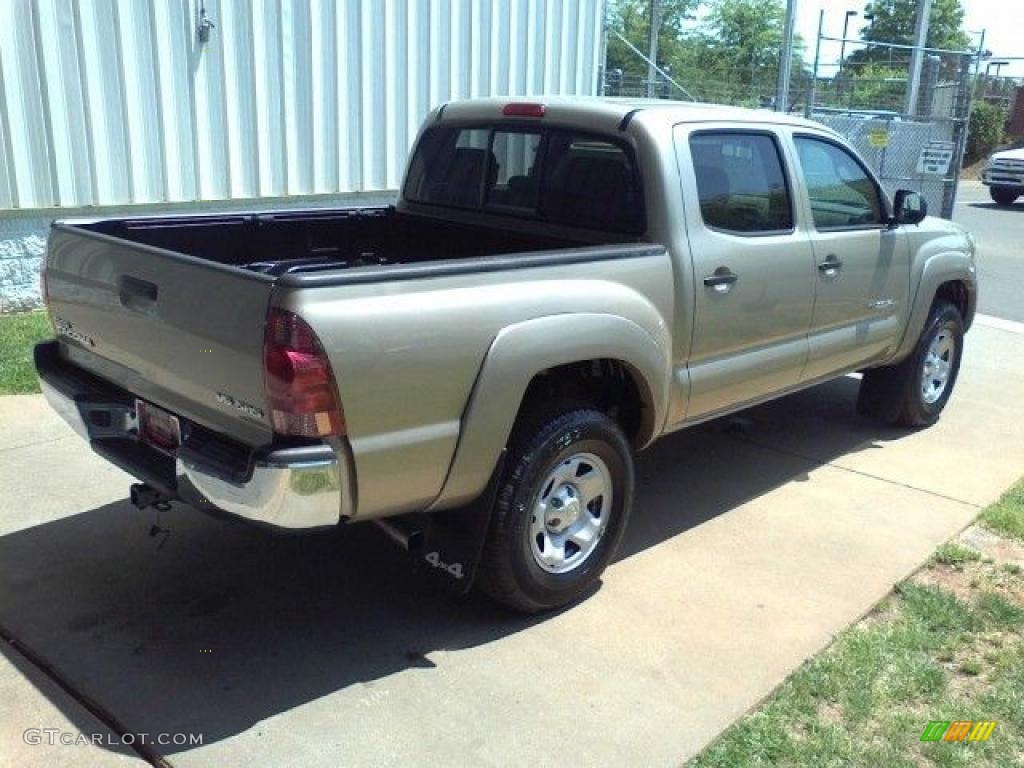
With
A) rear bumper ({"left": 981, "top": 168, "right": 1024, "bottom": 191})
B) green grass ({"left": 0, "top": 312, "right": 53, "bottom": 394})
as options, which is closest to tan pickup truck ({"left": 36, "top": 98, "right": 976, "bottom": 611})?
green grass ({"left": 0, "top": 312, "right": 53, "bottom": 394})

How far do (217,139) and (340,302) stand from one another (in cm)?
627

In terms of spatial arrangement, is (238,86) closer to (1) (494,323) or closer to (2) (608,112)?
(2) (608,112)

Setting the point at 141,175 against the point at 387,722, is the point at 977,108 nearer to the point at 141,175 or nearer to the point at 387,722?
the point at 141,175

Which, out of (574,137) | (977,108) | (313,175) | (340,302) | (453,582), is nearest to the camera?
(340,302)

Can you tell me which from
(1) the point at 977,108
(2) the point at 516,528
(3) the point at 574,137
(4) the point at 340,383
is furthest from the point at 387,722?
(1) the point at 977,108

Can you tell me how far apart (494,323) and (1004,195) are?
77.4 ft

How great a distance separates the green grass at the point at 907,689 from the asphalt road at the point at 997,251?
695 centimetres

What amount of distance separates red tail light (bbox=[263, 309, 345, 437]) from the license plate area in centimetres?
62

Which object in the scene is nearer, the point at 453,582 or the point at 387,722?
the point at 387,722

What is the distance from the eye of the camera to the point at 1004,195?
76.7 ft

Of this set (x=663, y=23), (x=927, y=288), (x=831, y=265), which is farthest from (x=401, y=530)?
(x=663, y=23)

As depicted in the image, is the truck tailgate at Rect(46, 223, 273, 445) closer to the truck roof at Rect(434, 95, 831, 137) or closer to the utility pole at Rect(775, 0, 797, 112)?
the truck roof at Rect(434, 95, 831, 137)

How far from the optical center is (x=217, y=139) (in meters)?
8.57

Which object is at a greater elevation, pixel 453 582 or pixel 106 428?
pixel 106 428
